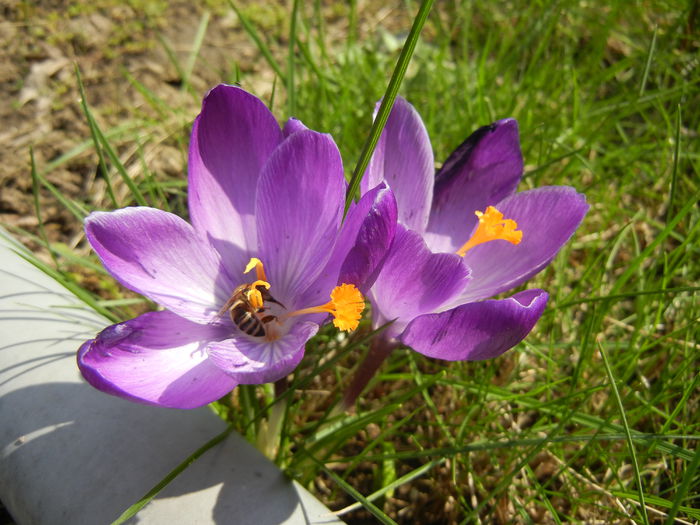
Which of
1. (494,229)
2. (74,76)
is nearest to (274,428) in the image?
(494,229)

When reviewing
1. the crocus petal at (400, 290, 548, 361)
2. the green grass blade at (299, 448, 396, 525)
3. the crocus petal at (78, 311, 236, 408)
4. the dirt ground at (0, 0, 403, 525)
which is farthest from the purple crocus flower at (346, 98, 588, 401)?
the dirt ground at (0, 0, 403, 525)

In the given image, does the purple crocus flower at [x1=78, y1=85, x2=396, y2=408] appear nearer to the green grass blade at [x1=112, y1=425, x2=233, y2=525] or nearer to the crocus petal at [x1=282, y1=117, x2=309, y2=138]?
the crocus petal at [x1=282, y1=117, x2=309, y2=138]

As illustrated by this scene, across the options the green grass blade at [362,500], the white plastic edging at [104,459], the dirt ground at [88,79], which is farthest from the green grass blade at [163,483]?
the dirt ground at [88,79]

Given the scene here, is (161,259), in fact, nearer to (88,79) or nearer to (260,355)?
(260,355)

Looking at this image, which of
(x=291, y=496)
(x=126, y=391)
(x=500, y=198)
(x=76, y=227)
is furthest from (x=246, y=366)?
(x=76, y=227)

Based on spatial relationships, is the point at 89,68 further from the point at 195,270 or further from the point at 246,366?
the point at 246,366

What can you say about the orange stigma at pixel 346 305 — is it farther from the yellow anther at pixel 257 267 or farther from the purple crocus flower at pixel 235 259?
the yellow anther at pixel 257 267
